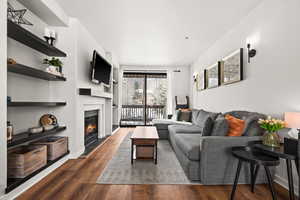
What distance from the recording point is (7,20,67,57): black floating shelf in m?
1.86

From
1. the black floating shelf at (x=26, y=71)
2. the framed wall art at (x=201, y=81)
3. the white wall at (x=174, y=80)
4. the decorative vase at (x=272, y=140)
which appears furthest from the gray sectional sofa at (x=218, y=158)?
the white wall at (x=174, y=80)

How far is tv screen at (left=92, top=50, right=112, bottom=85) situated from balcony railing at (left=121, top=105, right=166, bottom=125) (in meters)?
2.73

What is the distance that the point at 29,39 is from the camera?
7.08 ft

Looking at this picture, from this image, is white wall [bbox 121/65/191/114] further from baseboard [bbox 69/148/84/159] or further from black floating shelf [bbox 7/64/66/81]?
black floating shelf [bbox 7/64/66/81]

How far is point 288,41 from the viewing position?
201cm

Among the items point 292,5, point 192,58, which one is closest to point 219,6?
point 292,5

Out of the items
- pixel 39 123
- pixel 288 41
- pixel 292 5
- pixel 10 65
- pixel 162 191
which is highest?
pixel 292 5

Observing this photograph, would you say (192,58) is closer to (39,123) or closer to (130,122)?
(130,122)

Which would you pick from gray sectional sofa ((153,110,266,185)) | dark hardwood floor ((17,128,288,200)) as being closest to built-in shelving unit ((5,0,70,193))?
dark hardwood floor ((17,128,288,200))

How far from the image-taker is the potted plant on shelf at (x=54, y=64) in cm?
265

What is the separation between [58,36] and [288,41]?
11.7 ft

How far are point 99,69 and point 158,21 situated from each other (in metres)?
1.76

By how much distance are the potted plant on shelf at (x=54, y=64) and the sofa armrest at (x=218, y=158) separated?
8.34 feet

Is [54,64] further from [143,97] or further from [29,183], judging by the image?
[143,97]
